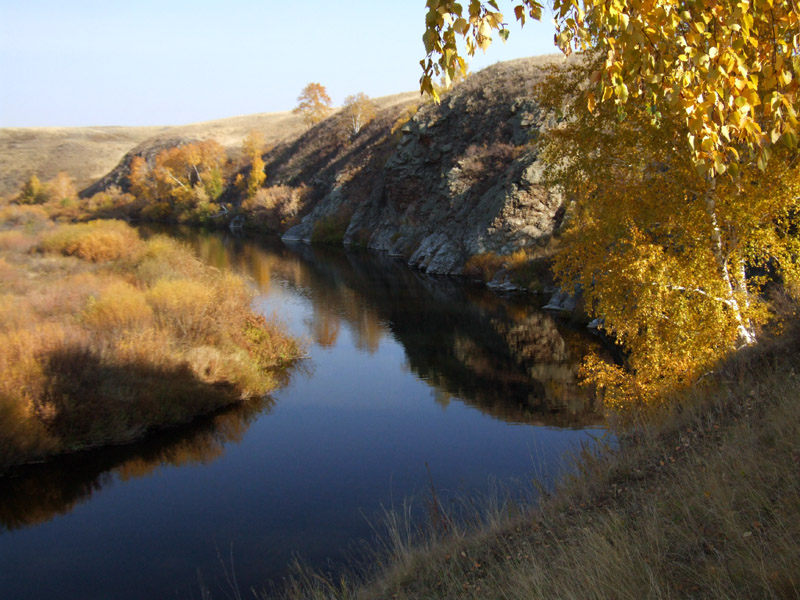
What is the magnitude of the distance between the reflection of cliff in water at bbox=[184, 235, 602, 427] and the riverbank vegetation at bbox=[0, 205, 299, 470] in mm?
4398

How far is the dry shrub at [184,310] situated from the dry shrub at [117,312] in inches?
16.1

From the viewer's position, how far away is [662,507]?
16.1ft

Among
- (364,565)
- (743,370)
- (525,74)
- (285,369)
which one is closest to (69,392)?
(285,369)

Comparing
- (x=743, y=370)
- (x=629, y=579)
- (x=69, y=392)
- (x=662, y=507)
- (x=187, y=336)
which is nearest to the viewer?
(x=629, y=579)

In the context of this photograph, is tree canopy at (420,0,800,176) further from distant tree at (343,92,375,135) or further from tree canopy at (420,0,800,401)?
distant tree at (343,92,375,135)

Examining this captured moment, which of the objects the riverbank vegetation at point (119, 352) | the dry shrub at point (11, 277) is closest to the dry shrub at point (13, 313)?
the riverbank vegetation at point (119, 352)

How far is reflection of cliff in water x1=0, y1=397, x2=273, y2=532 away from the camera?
10609 millimetres

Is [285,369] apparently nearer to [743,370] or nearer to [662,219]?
[662,219]

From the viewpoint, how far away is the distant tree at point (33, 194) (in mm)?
77312

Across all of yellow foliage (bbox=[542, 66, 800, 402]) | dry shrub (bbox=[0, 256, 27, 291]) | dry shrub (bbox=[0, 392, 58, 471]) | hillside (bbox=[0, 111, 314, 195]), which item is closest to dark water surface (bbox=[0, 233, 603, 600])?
dry shrub (bbox=[0, 392, 58, 471])

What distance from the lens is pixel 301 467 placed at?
1210cm

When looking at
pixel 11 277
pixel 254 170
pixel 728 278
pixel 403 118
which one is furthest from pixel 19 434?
pixel 254 170

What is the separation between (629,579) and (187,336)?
14.4 metres

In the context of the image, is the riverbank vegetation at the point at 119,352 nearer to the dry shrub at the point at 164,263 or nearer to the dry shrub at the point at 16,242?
the dry shrub at the point at 164,263
